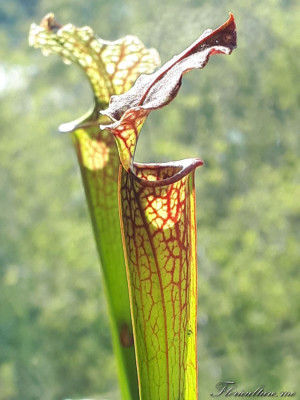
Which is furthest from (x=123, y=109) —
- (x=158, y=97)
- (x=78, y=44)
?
(x=78, y=44)

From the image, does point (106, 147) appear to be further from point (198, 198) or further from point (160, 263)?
point (198, 198)

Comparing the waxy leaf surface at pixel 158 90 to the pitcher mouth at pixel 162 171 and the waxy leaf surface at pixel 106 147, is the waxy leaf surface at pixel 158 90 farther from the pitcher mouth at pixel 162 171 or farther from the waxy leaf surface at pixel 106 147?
the waxy leaf surface at pixel 106 147

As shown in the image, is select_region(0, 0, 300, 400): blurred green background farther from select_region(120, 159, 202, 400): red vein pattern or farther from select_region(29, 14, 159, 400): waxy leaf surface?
select_region(120, 159, 202, 400): red vein pattern

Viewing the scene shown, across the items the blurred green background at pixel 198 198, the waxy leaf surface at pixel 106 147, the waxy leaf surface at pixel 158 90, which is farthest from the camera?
the blurred green background at pixel 198 198

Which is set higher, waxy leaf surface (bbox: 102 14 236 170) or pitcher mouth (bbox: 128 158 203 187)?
waxy leaf surface (bbox: 102 14 236 170)

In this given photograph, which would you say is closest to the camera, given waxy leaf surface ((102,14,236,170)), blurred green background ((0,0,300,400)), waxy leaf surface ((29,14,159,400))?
waxy leaf surface ((102,14,236,170))

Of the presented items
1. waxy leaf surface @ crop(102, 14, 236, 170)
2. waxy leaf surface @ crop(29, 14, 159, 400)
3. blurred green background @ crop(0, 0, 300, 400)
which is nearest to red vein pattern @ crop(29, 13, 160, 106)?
waxy leaf surface @ crop(29, 14, 159, 400)

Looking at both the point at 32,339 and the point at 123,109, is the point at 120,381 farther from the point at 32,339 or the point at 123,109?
the point at 32,339

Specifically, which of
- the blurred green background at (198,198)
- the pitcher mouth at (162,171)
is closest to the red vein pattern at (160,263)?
the pitcher mouth at (162,171)
